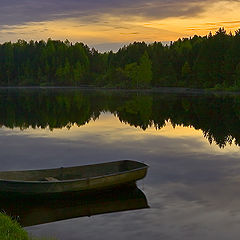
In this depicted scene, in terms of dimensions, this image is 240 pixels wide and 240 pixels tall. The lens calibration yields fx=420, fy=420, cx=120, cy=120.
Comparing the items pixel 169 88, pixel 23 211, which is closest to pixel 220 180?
pixel 23 211

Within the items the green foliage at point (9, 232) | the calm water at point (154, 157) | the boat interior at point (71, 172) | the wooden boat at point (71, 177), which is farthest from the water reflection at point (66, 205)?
the green foliage at point (9, 232)

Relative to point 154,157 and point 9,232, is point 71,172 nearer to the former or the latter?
point 9,232

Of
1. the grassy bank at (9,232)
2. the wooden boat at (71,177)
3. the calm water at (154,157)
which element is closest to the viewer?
the grassy bank at (9,232)

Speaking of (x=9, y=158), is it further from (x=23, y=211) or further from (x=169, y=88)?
(x=169, y=88)

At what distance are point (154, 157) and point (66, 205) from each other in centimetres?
1386

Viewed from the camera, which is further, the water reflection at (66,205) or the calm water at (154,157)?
the water reflection at (66,205)

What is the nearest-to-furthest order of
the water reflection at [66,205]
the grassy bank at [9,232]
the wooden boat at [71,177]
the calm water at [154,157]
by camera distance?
the grassy bank at [9,232] < the calm water at [154,157] < the water reflection at [66,205] < the wooden boat at [71,177]

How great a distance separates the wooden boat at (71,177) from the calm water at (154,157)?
115cm

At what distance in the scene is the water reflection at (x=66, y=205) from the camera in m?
19.7

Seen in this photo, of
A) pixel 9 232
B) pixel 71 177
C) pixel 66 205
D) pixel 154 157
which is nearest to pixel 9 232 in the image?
pixel 9 232

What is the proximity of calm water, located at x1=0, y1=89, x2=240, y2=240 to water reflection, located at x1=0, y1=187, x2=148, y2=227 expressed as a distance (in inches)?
15.2

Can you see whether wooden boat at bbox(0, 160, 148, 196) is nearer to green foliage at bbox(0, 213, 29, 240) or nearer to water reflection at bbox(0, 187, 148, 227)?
water reflection at bbox(0, 187, 148, 227)

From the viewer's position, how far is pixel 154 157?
33.7 m

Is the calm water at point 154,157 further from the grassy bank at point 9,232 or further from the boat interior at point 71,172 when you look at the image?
the grassy bank at point 9,232
